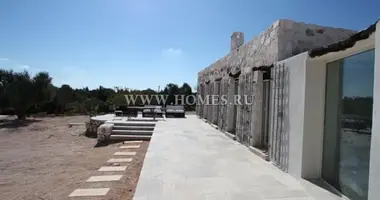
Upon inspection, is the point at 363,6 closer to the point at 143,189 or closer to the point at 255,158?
the point at 255,158

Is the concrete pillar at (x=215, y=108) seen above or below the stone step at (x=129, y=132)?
above

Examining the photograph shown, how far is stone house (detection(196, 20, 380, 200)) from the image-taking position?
120 inches

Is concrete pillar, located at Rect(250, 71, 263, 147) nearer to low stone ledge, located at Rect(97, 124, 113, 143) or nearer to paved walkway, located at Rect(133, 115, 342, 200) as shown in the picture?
paved walkway, located at Rect(133, 115, 342, 200)

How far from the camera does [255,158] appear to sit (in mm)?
5625

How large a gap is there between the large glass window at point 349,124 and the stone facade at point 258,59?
1.45 meters

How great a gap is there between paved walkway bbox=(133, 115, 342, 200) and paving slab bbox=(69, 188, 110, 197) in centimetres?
77

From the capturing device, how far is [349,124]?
11.3 ft

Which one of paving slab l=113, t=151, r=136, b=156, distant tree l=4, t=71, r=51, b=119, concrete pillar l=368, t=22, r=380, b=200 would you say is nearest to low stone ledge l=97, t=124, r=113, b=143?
paving slab l=113, t=151, r=136, b=156

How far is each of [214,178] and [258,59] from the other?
12.7 feet

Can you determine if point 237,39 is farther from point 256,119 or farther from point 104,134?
point 104,134

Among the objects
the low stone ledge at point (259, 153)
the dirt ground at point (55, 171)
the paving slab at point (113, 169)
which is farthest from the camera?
the paving slab at point (113, 169)

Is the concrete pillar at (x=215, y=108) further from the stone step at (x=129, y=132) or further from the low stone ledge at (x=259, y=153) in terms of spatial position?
the low stone ledge at (x=259, y=153)

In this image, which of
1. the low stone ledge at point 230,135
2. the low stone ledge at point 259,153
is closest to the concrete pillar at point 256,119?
the low stone ledge at point 259,153

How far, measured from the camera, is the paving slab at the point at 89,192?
160 inches
